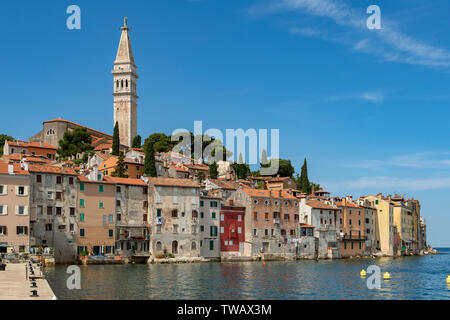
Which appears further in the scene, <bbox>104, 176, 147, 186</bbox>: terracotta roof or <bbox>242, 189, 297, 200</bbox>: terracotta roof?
<bbox>242, 189, 297, 200</bbox>: terracotta roof

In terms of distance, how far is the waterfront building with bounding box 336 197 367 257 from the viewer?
9975 cm

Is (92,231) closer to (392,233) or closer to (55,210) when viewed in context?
(55,210)

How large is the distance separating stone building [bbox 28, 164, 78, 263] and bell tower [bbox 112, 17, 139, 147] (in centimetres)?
7491

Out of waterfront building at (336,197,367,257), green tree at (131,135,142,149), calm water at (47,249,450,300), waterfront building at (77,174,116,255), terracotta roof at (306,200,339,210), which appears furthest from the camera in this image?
green tree at (131,135,142,149)

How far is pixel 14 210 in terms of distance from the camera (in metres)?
61.8

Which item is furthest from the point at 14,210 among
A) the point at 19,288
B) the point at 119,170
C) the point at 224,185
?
the point at 224,185

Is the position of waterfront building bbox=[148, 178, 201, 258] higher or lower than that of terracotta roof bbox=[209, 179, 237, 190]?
lower

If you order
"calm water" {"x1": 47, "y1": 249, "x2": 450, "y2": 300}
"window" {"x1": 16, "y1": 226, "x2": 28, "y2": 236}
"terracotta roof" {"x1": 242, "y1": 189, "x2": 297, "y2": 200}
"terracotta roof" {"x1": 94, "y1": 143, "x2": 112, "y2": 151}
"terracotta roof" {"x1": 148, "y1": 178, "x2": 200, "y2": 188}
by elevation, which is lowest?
"calm water" {"x1": 47, "y1": 249, "x2": 450, "y2": 300}

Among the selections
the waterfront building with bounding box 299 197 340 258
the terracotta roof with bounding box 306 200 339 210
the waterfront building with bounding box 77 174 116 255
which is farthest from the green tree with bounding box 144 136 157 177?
the terracotta roof with bounding box 306 200 339 210

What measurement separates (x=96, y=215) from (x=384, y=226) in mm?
64822

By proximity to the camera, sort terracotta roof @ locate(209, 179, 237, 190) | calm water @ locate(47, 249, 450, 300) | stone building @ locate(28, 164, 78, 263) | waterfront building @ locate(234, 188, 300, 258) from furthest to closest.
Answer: terracotta roof @ locate(209, 179, 237, 190), waterfront building @ locate(234, 188, 300, 258), stone building @ locate(28, 164, 78, 263), calm water @ locate(47, 249, 450, 300)

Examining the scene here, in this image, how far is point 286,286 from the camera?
44562mm

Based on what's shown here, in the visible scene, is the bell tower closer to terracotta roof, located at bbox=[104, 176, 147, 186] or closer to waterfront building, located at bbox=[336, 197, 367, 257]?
waterfront building, located at bbox=[336, 197, 367, 257]

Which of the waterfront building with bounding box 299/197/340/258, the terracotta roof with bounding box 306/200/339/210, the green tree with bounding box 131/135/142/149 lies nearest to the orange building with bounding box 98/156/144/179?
the waterfront building with bounding box 299/197/340/258
